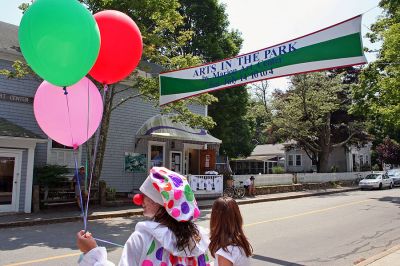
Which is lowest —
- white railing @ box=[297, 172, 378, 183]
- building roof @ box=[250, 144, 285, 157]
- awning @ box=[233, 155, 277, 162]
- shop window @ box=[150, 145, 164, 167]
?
white railing @ box=[297, 172, 378, 183]

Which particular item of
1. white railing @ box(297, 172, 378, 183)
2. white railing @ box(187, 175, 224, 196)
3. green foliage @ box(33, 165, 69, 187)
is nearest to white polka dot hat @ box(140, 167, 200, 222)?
green foliage @ box(33, 165, 69, 187)

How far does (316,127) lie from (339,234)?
2536 cm

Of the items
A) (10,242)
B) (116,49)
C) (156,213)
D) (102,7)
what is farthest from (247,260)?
(102,7)

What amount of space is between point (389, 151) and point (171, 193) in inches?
2129

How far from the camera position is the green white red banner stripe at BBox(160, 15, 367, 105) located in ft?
25.1

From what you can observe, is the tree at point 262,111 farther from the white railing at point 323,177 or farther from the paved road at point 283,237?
the paved road at point 283,237

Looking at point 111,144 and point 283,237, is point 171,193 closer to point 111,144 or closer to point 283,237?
point 283,237

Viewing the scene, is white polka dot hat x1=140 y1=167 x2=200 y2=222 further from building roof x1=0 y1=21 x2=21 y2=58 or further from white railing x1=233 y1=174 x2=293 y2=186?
white railing x1=233 y1=174 x2=293 y2=186

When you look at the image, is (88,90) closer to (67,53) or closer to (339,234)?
(67,53)

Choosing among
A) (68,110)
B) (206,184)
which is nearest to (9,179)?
(206,184)

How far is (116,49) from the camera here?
4504 mm

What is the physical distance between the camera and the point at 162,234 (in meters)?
2.32

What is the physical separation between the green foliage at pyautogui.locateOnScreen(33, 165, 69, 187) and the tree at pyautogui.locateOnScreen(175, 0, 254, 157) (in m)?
20.6

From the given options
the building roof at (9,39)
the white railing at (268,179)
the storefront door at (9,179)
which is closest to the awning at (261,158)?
the white railing at (268,179)
